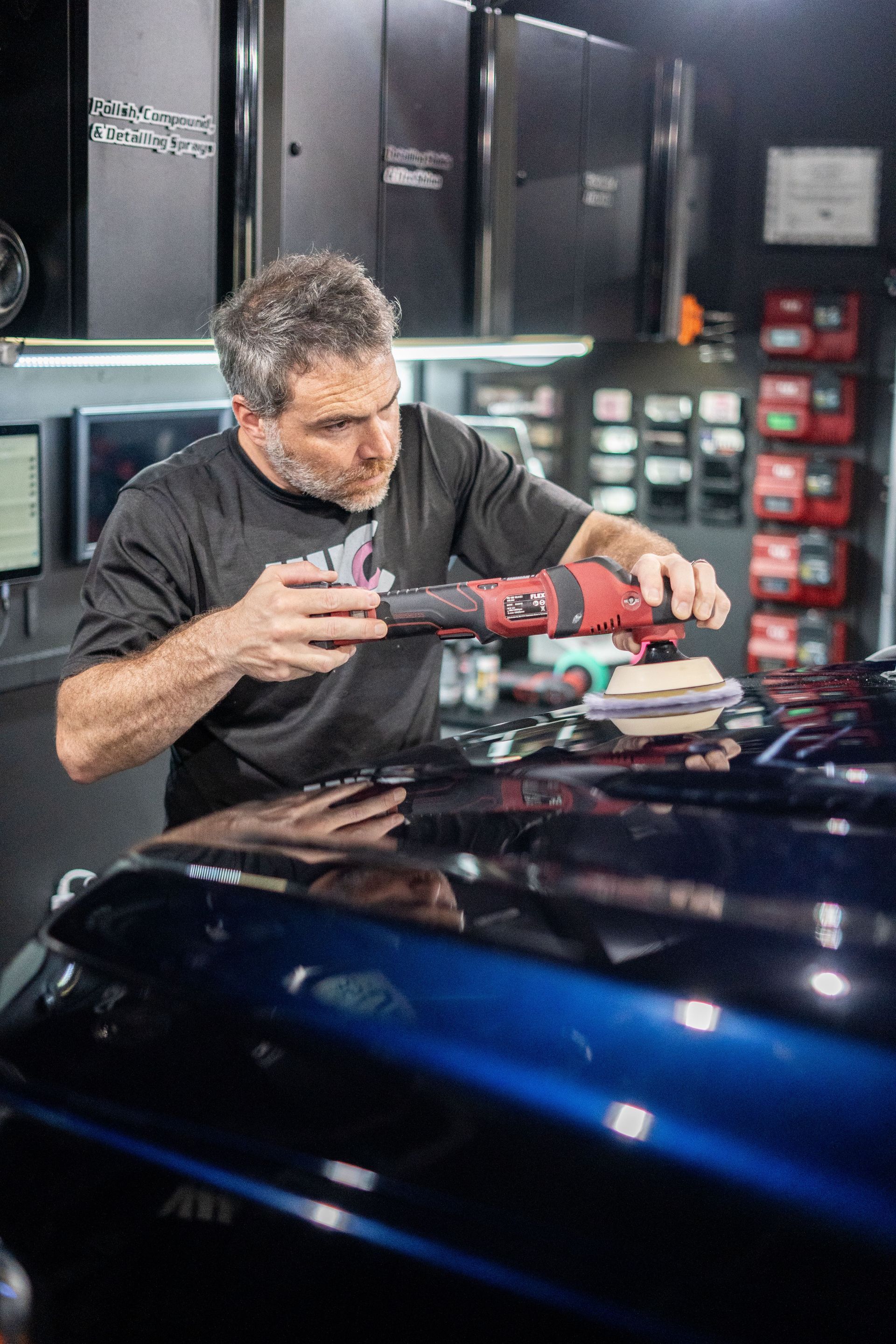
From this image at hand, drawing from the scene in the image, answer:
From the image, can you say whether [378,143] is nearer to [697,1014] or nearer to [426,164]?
[426,164]

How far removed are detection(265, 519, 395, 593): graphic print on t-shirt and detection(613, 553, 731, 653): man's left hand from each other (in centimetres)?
48

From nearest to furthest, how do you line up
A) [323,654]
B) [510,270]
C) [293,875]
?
[293,875], [323,654], [510,270]

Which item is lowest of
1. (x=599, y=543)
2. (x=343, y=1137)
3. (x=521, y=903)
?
(x=343, y=1137)

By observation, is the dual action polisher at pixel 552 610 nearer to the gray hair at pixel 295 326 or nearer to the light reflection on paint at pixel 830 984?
the gray hair at pixel 295 326

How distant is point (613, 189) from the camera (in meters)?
4.32

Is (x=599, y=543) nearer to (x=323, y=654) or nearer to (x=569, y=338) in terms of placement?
(x=323, y=654)

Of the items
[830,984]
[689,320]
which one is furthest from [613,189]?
[830,984]

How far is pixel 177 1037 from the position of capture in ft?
2.84

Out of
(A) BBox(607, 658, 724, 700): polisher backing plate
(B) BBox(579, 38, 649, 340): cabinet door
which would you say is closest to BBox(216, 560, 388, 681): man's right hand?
(A) BBox(607, 658, 724, 700): polisher backing plate

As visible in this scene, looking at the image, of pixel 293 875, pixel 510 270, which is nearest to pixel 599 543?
pixel 293 875

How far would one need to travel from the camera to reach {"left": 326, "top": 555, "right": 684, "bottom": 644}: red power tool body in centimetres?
154

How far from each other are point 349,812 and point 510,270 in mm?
2959

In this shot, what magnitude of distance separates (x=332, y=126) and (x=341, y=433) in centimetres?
155

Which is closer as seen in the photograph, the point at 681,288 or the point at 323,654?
the point at 323,654
